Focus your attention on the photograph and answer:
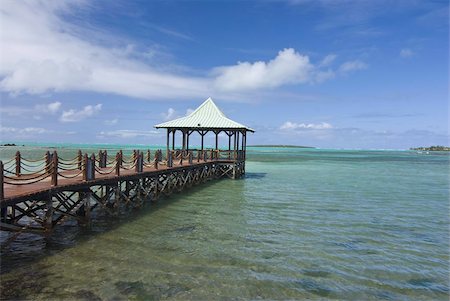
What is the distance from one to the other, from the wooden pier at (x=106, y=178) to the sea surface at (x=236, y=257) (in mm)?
736

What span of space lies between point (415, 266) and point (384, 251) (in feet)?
3.91

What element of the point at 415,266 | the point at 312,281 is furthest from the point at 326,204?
the point at 312,281

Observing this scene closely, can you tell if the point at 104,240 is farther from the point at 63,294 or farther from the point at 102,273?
the point at 63,294

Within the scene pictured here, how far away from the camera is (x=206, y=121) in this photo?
28422 mm

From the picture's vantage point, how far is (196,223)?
43.5ft

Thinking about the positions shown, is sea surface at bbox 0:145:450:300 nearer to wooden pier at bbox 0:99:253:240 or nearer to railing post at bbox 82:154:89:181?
wooden pier at bbox 0:99:253:240

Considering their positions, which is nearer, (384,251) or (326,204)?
(384,251)

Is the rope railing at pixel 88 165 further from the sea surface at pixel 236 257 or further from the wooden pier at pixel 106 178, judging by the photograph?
the sea surface at pixel 236 257

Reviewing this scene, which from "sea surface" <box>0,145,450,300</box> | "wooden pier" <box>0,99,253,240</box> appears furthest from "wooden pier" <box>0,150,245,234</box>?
"sea surface" <box>0,145,450,300</box>

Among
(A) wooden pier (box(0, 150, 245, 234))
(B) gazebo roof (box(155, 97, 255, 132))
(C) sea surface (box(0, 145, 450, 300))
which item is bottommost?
(C) sea surface (box(0, 145, 450, 300))

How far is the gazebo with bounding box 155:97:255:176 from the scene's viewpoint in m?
27.7

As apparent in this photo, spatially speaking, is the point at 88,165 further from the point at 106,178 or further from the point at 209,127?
the point at 209,127

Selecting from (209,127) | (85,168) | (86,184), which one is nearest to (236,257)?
(86,184)

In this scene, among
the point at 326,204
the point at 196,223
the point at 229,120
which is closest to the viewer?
the point at 196,223
